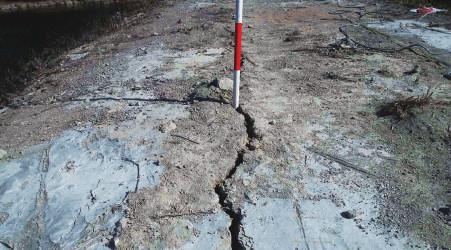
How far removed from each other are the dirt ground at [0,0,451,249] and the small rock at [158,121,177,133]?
1cm

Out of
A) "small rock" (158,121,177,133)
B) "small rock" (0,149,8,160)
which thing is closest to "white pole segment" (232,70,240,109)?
"small rock" (158,121,177,133)

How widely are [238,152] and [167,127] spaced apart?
83cm

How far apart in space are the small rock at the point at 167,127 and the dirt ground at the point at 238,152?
0.03 feet

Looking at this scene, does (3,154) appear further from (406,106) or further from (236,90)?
(406,106)

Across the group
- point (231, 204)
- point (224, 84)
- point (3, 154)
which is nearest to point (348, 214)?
point (231, 204)

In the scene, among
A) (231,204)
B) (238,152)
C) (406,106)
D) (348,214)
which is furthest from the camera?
(406,106)

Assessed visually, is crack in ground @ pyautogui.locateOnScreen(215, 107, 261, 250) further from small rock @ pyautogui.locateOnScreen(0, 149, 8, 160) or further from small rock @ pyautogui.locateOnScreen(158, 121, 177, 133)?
small rock @ pyautogui.locateOnScreen(0, 149, 8, 160)

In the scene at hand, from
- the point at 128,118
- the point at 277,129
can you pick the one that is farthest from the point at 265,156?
the point at 128,118

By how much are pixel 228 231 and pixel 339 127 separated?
178 centimetres

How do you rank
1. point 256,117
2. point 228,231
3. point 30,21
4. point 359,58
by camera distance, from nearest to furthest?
1. point 228,231
2. point 256,117
3. point 359,58
4. point 30,21

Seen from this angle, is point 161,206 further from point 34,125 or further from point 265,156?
point 34,125

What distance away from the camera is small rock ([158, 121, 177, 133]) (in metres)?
3.92

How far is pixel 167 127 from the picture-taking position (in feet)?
13.0

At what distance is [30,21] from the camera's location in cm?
1216
